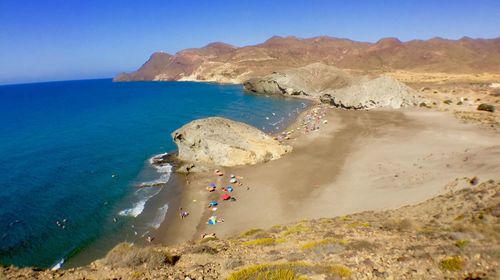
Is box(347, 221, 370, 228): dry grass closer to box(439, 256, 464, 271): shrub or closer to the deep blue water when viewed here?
box(439, 256, 464, 271): shrub

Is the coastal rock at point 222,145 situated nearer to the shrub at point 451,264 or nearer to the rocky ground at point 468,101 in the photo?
the shrub at point 451,264

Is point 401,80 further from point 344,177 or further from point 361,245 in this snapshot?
point 361,245

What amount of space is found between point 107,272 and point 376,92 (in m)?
73.2

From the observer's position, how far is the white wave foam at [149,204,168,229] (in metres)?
28.8

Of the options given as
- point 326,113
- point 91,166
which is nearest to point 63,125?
point 91,166

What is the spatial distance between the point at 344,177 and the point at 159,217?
20.3 m

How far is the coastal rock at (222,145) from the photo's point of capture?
4050cm

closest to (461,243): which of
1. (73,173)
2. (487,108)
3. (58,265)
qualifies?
(58,265)

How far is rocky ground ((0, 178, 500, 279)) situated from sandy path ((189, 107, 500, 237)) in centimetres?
956

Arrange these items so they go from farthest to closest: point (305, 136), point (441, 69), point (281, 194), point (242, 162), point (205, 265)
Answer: point (441, 69)
point (305, 136)
point (242, 162)
point (281, 194)
point (205, 265)

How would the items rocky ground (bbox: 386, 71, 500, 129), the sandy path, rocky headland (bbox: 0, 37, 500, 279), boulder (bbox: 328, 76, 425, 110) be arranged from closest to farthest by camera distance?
rocky headland (bbox: 0, 37, 500, 279)
the sandy path
rocky ground (bbox: 386, 71, 500, 129)
boulder (bbox: 328, 76, 425, 110)

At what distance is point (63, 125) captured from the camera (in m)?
74.8

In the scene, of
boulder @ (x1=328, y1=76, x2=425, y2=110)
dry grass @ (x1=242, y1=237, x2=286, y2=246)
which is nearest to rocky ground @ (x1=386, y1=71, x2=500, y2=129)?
boulder @ (x1=328, y1=76, x2=425, y2=110)

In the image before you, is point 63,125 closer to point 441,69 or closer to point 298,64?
point 298,64
